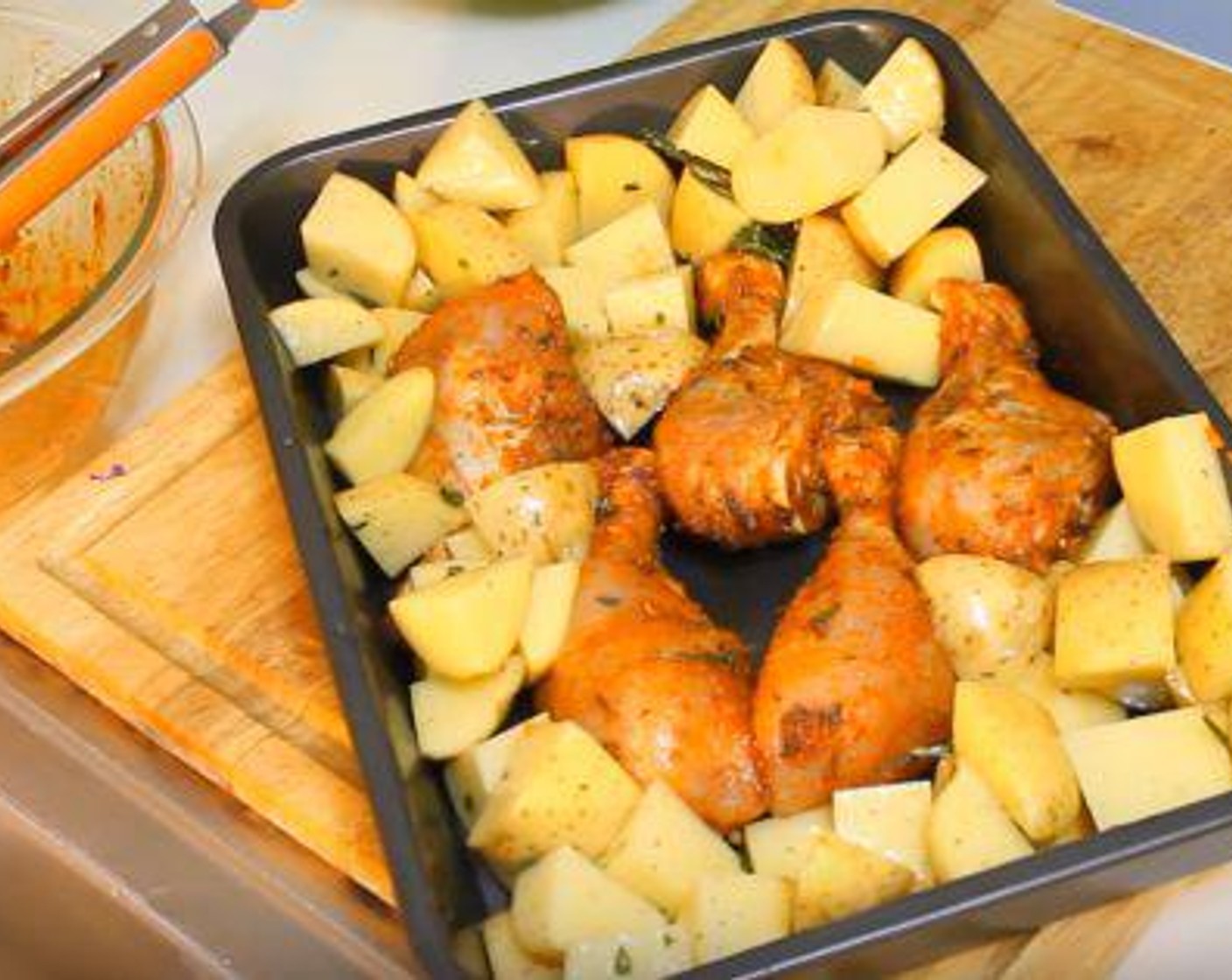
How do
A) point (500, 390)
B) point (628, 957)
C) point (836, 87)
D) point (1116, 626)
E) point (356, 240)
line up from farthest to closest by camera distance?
point (836, 87) < point (356, 240) < point (500, 390) < point (1116, 626) < point (628, 957)

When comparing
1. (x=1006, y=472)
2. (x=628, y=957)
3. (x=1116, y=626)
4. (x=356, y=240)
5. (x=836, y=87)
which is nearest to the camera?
(x=628, y=957)

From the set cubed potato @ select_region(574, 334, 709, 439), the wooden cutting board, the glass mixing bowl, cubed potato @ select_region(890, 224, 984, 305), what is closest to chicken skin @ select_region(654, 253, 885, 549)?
cubed potato @ select_region(574, 334, 709, 439)

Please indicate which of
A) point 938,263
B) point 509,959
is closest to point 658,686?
point 509,959

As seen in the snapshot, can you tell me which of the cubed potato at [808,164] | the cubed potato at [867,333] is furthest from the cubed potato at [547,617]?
the cubed potato at [808,164]

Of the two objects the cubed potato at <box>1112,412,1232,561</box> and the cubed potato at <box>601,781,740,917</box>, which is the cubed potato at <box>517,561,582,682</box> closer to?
the cubed potato at <box>601,781,740,917</box>

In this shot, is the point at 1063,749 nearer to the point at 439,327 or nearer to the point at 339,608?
the point at 339,608

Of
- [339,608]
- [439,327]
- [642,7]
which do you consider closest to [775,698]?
[339,608]

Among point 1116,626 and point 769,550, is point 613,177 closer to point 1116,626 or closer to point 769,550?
point 769,550

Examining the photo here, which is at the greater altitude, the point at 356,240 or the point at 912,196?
the point at 356,240
